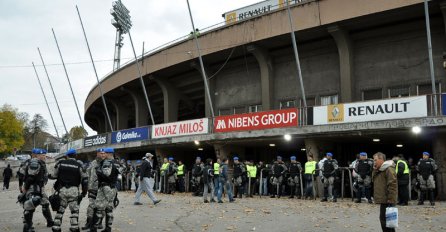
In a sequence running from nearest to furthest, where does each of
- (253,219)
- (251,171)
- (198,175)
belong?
(253,219), (198,175), (251,171)

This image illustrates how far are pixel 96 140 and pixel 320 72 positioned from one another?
2070 centimetres

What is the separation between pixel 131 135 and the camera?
32.7m

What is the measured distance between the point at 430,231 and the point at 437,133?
1033cm

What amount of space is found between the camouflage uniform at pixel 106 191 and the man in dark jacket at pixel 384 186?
17.6 ft

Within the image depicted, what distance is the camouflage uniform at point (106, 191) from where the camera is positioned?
944 centimetres

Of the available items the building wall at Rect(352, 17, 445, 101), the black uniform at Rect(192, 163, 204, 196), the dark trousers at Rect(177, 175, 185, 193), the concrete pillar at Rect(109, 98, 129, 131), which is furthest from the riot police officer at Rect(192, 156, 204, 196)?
the concrete pillar at Rect(109, 98, 129, 131)

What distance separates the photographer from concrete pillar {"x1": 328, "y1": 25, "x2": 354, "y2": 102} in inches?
978

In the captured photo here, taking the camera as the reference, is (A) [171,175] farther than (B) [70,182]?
Yes

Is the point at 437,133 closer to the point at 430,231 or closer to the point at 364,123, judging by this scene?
the point at 364,123

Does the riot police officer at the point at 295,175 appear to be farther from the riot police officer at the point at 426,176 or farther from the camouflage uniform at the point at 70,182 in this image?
the camouflage uniform at the point at 70,182

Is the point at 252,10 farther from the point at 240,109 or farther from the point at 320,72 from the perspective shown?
the point at 320,72

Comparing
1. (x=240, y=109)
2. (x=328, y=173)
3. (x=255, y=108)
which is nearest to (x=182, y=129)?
(x=240, y=109)

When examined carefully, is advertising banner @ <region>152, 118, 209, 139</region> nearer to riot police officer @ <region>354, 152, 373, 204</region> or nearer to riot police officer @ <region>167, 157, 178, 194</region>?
riot police officer @ <region>167, 157, 178, 194</region>

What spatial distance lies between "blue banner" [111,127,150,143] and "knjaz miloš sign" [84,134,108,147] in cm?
201
